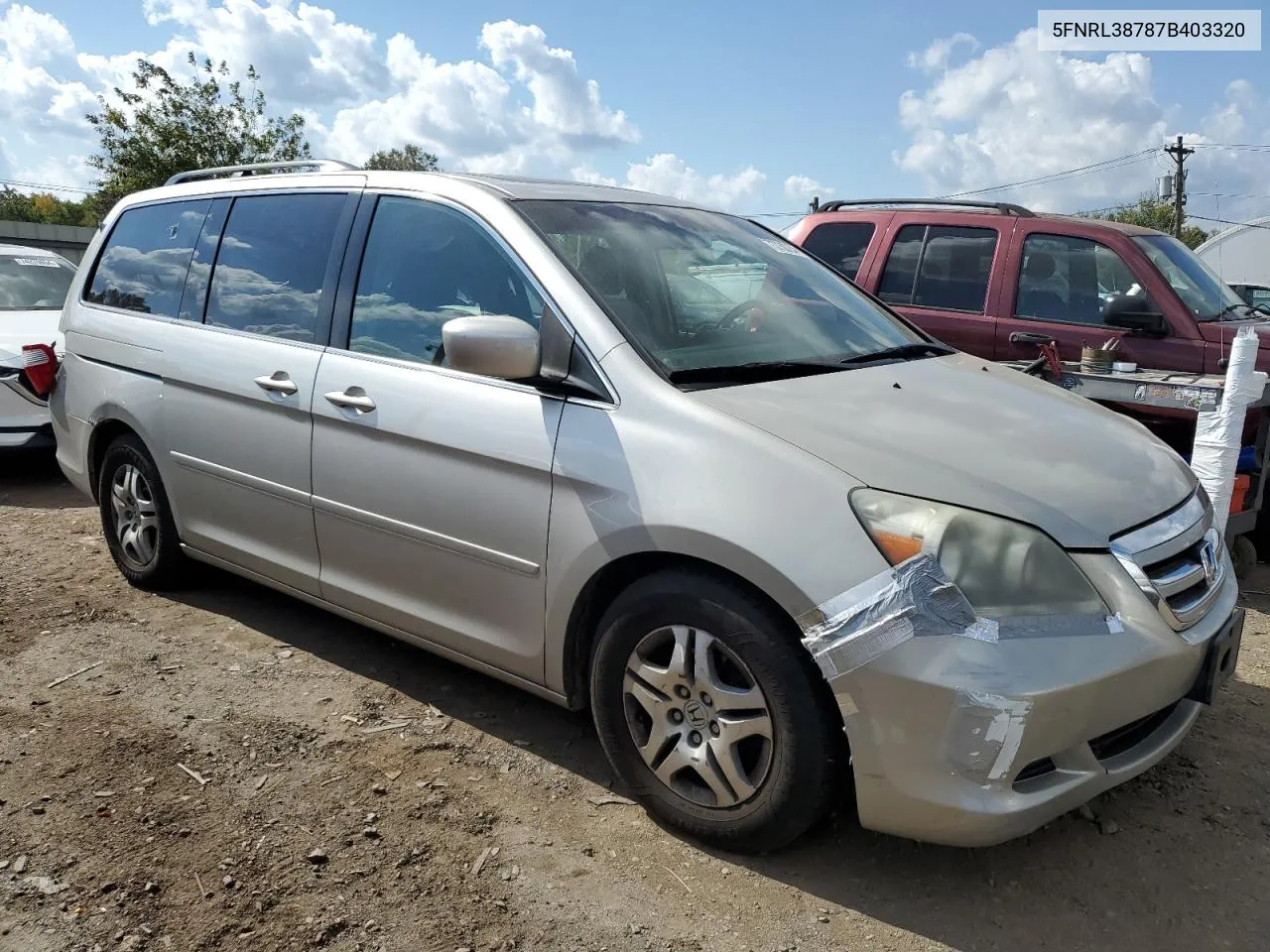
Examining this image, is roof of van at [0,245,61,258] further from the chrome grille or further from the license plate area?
the license plate area

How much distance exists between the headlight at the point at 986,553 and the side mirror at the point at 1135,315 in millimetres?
3775

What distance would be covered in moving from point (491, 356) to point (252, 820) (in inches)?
58.0

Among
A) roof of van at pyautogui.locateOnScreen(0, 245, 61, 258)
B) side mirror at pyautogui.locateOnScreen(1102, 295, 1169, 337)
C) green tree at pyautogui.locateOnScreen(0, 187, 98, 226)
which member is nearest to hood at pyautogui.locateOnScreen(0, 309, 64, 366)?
roof of van at pyautogui.locateOnScreen(0, 245, 61, 258)

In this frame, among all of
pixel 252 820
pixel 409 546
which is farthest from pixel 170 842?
pixel 409 546

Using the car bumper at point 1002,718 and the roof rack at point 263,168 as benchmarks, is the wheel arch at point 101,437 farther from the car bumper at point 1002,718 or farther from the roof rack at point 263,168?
the car bumper at point 1002,718

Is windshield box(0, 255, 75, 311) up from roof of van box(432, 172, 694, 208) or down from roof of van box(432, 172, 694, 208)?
down

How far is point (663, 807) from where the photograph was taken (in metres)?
2.83

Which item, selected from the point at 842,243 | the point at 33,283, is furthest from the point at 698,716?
the point at 33,283

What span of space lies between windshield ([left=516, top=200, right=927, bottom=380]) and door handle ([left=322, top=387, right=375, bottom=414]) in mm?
787

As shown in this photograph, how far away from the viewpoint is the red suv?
565 centimetres

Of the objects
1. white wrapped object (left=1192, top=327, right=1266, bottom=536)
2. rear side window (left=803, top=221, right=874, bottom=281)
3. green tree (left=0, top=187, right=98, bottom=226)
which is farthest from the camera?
green tree (left=0, top=187, right=98, bottom=226)

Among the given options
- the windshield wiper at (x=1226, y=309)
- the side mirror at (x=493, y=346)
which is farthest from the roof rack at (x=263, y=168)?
the windshield wiper at (x=1226, y=309)

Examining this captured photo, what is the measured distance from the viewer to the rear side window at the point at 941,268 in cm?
622

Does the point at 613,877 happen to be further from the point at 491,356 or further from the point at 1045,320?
the point at 1045,320
